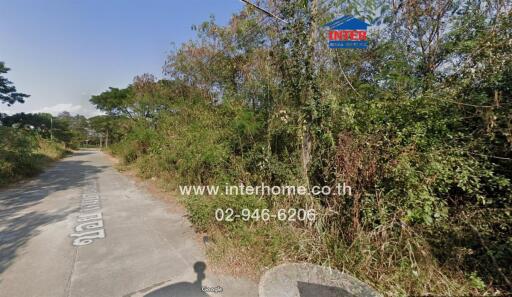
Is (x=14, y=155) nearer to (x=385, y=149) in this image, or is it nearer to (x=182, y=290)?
(x=182, y=290)

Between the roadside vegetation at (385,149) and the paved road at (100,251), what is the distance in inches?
16.9

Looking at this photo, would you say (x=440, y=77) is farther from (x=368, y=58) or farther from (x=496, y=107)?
(x=368, y=58)

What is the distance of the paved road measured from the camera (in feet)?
7.28

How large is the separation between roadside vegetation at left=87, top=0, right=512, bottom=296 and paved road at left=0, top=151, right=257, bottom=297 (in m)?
0.43

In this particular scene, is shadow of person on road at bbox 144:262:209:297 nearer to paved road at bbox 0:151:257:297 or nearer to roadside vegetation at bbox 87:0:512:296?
paved road at bbox 0:151:257:297

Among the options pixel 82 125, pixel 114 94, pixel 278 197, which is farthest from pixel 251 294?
A: pixel 82 125

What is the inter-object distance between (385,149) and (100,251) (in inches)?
153

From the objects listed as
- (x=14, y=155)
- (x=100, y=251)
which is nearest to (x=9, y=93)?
(x=14, y=155)

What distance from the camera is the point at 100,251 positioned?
2881mm

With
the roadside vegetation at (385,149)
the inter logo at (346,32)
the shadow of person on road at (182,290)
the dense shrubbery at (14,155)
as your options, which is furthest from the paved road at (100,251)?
the inter logo at (346,32)

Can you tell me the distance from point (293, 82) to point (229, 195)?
2.01 meters

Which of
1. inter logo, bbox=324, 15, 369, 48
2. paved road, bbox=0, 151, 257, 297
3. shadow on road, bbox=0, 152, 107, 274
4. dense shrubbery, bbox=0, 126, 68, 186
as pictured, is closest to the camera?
paved road, bbox=0, 151, 257, 297

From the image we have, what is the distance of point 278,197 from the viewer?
3.26 meters

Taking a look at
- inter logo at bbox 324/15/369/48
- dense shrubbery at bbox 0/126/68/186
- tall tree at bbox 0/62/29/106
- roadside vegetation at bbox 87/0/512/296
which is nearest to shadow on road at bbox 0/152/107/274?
dense shrubbery at bbox 0/126/68/186
